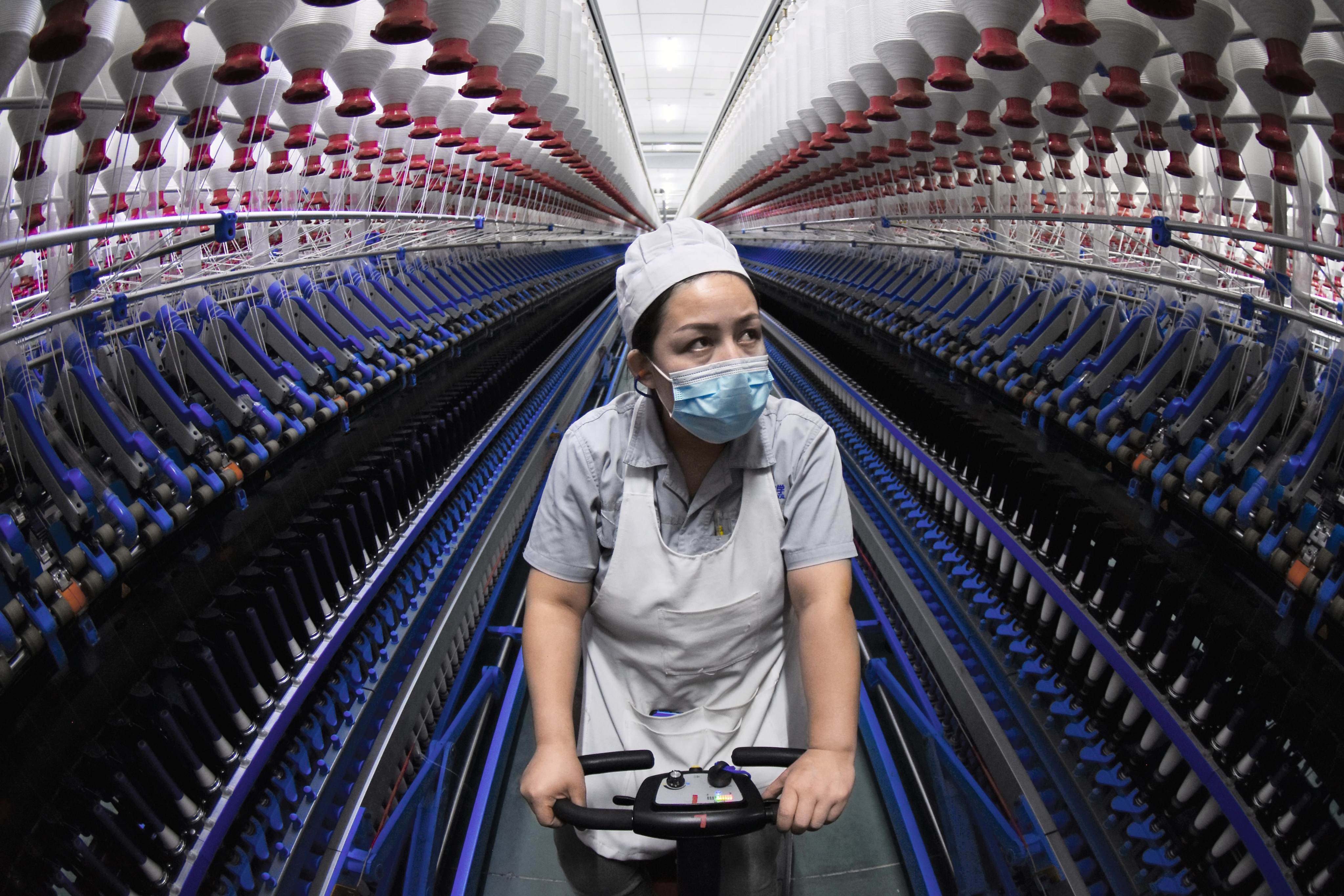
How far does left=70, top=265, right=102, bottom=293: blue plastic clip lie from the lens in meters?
1.89

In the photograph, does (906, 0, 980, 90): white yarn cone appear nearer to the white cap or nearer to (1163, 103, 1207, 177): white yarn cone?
(1163, 103, 1207, 177): white yarn cone

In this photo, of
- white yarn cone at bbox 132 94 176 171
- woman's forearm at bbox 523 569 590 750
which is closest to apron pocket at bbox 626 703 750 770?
woman's forearm at bbox 523 569 590 750

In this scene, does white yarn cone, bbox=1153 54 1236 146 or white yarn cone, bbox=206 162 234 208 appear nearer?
white yarn cone, bbox=1153 54 1236 146

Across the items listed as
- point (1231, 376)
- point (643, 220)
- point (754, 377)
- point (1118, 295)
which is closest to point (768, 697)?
point (754, 377)

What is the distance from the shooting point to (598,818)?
111 centimetres

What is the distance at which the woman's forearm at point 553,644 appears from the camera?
4.23ft

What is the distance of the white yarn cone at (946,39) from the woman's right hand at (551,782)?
6.01ft

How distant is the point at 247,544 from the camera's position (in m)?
2.66

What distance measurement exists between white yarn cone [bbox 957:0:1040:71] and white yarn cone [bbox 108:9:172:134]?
5.66 feet

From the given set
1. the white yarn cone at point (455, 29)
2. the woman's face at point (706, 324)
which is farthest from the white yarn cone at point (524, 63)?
Answer: the woman's face at point (706, 324)

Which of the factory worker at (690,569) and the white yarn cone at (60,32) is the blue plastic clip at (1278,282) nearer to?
the factory worker at (690,569)

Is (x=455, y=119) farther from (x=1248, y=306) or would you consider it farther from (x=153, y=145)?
(x=1248, y=306)

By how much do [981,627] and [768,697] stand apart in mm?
1873

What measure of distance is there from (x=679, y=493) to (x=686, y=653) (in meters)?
0.26
